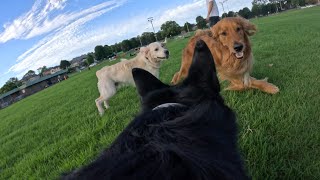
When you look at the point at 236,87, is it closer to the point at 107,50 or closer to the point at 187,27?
the point at 187,27

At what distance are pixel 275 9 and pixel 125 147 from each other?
457 feet

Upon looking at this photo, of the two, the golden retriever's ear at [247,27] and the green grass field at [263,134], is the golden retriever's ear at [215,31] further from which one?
the green grass field at [263,134]

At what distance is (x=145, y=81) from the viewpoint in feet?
6.40

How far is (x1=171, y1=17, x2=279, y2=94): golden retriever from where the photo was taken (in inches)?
245

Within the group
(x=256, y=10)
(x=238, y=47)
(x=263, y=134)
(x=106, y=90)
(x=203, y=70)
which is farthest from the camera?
(x=256, y=10)

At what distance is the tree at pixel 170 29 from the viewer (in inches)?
3967

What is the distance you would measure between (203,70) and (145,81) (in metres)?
0.40

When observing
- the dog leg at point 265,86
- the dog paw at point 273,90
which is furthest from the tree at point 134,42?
the dog paw at point 273,90

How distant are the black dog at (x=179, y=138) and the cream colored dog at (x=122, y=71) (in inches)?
281

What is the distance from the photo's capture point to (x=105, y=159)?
1302 millimetres

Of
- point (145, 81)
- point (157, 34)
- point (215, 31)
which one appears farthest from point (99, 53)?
point (145, 81)

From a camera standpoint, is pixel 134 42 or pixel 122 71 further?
pixel 134 42

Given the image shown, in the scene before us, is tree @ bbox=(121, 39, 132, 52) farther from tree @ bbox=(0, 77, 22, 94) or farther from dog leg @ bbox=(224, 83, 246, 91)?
dog leg @ bbox=(224, 83, 246, 91)

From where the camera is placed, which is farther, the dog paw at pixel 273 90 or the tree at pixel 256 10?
the tree at pixel 256 10
